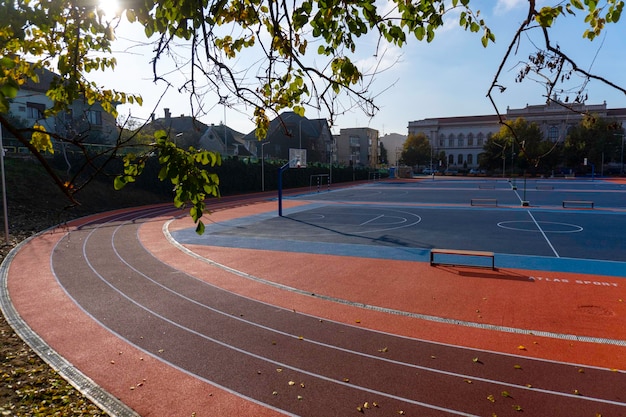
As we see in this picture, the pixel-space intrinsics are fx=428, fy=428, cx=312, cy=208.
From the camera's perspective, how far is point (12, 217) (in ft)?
84.9

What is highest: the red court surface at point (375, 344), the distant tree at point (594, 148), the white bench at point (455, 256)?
the distant tree at point (594, 148)

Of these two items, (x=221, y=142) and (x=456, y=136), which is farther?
(x=456, y=136)

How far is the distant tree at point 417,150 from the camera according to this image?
11262 cm

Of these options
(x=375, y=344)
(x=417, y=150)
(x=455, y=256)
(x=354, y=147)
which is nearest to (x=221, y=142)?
(x=354, y=147)

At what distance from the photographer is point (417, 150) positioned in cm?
11256

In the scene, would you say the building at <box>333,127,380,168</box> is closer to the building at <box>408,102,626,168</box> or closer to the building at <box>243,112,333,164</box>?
the building at <box>243,112,333,164</box>

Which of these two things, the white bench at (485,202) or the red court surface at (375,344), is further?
the white bench at (485,202)

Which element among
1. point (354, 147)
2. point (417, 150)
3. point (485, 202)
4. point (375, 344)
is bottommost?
point (375, 344)

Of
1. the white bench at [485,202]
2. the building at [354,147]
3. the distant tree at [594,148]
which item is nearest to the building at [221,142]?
the building at [354,147]

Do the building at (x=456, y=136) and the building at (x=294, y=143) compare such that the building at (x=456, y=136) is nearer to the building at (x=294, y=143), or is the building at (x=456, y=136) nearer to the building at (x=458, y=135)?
the building at (x=458, y=135)

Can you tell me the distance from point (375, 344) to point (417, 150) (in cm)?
10799

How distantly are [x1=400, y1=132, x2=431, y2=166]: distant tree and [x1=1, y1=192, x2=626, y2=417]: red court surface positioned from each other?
3974 inches

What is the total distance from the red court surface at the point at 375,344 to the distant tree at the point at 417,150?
100948mm

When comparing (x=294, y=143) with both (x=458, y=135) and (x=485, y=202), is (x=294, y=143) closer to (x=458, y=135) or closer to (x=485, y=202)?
(x=485, y=202)
